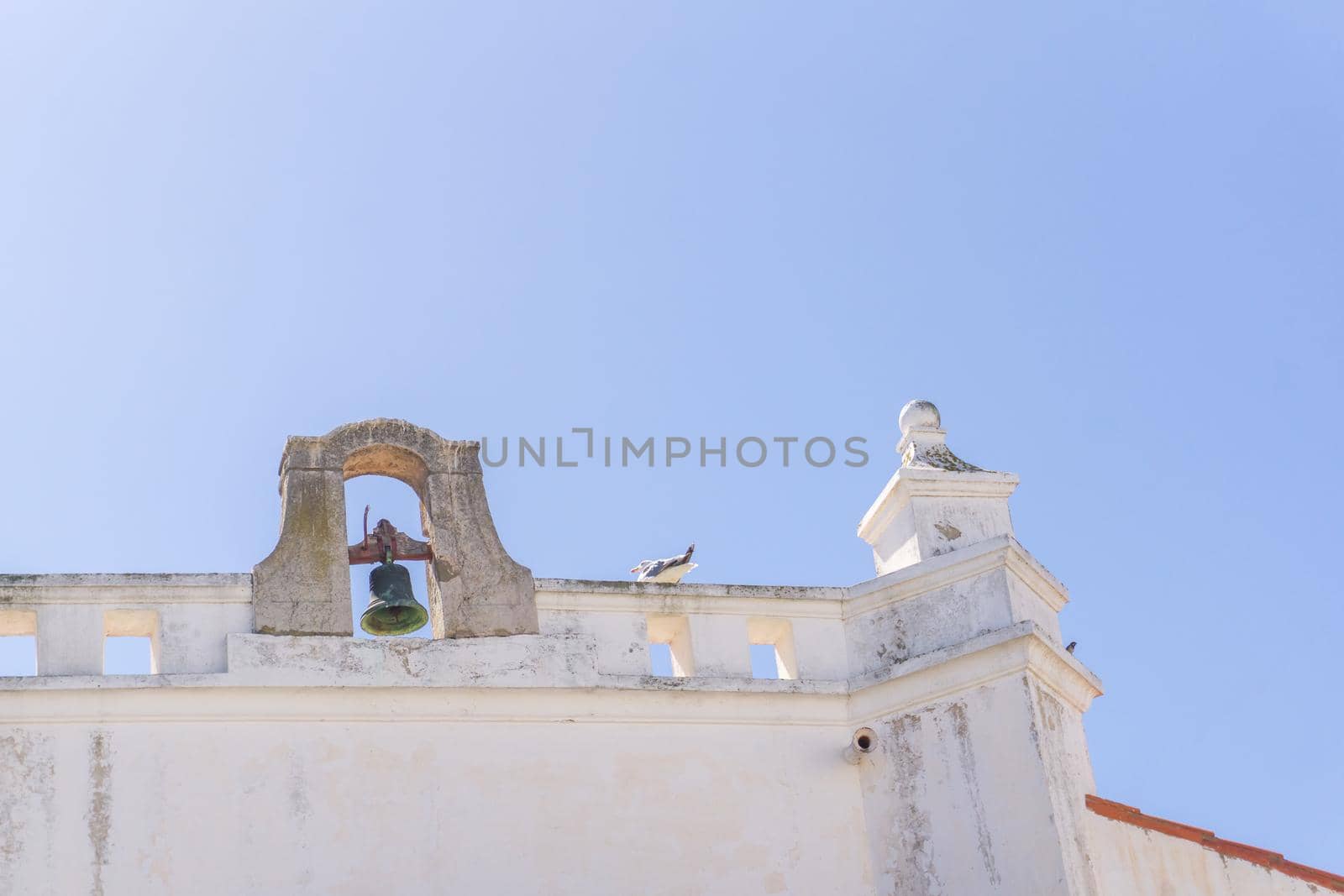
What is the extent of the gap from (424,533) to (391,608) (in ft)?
2.54

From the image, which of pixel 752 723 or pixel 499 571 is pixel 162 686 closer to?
pixel 499 571

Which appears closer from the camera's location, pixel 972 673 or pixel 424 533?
pixel 972 673

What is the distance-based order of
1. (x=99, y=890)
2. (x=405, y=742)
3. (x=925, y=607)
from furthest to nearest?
(x=925, y=607)
(x=405, y=742)
(x=99, y=890)

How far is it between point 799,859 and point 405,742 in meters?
2.67

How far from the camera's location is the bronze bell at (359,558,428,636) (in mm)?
13867

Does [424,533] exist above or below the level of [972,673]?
above

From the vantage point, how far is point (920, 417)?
15.8m

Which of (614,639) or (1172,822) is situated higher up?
(614,639)

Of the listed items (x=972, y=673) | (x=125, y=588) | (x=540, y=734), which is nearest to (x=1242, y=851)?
(x=972, y=673)

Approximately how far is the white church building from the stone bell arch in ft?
0.06

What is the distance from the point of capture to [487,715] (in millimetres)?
13602

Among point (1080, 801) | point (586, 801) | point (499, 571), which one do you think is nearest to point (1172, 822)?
point (1080, 801)

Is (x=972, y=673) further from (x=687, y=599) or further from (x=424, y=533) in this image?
(x=424, y=533)

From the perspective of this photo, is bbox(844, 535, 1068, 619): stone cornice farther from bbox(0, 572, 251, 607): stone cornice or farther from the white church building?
bbox(0, 572, 251, 607): stone cornice
